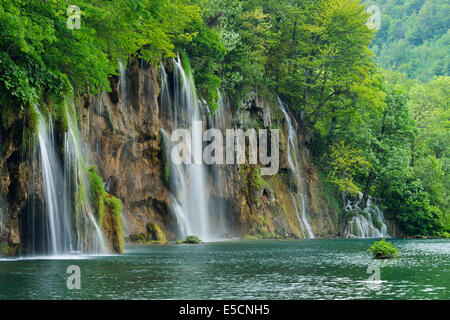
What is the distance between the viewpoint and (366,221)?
59406mm

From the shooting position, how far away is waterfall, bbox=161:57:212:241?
39.4m

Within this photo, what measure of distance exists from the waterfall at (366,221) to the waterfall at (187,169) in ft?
67.8

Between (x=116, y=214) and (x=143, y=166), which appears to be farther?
(x=143, y=166)

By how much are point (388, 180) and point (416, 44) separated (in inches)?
3887

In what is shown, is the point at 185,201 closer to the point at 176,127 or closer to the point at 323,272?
the point at 176,127

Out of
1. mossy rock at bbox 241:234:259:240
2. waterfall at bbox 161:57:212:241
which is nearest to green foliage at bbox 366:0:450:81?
mossy rock at bbox 241:234:259:240

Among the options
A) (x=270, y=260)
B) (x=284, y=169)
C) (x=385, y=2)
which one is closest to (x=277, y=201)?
(x=284, y=169)

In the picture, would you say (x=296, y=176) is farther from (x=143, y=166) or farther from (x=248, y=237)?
(x=143, y=166)

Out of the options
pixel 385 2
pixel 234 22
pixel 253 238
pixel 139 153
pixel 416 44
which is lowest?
pixel 253 238

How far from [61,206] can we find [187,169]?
1939cm

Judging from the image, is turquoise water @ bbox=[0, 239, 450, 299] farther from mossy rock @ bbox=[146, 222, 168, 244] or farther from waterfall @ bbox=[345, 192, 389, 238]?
waterfall @ bbox=[345, 192, 389, 238]

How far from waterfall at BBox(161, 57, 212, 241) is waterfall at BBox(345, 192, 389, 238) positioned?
67.8 ft

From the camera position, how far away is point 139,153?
125 feet

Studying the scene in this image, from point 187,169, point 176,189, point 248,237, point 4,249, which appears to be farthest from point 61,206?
point 248,237
